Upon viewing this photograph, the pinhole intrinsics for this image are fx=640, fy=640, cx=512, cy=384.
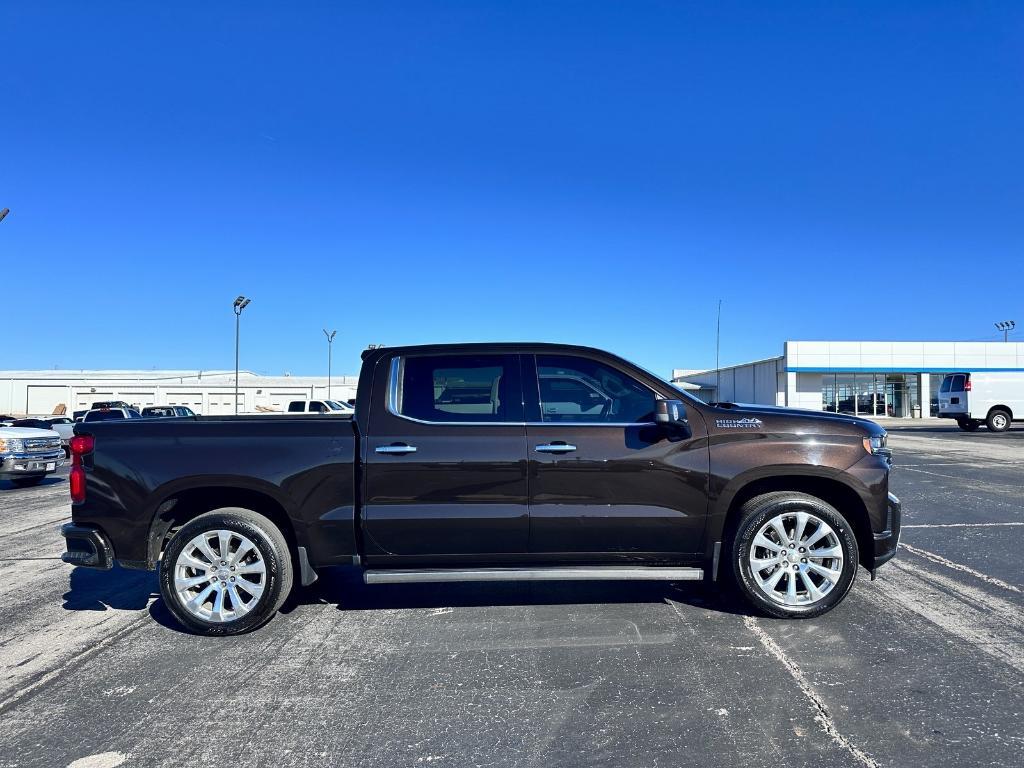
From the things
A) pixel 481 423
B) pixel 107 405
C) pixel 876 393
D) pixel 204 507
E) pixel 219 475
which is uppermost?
pixel 876 393

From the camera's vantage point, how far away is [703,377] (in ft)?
220

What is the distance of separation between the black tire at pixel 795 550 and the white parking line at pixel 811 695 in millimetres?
187

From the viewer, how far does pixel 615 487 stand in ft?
13.9

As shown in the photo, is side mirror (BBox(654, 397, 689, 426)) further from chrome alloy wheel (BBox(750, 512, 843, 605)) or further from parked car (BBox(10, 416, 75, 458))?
parked car (BBox(10, 416, 75, 458))

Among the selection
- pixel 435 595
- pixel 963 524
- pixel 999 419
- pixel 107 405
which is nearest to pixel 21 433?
pixel 435 595

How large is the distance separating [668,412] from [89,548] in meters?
3.91

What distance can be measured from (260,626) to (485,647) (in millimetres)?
1544

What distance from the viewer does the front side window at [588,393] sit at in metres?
4.40

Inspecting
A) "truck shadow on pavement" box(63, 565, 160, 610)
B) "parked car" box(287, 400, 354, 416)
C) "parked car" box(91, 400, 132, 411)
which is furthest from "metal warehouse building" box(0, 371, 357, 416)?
"truck shadow on pavement" box(63, 565, 160, 610)

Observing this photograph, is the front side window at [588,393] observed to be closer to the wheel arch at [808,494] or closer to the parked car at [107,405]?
the wheel arch at [808,494]

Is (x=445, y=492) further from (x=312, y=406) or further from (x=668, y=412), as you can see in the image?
(x=312, y=406)

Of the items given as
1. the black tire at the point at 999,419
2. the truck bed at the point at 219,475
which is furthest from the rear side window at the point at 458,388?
the black tire at the point at 999,419

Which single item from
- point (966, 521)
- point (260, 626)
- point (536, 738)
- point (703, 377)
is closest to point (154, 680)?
point (260, 626)

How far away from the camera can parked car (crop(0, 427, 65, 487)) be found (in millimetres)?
11609
